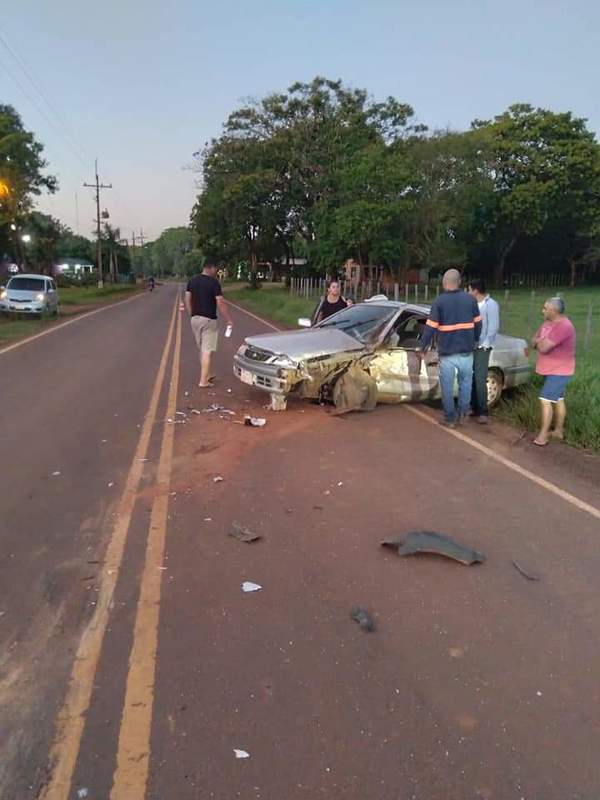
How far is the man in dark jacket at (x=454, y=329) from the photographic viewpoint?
7758mm

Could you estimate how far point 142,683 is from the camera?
9.89 ft

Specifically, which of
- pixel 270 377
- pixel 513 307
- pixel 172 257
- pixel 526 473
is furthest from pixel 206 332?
pixel 172 257

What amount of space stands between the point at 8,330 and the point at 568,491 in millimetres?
18599

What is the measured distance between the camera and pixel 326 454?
6793 mm

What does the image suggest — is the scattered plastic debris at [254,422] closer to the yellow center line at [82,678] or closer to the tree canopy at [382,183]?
the yellow center line at [82,678]

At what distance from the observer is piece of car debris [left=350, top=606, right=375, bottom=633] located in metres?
3.53

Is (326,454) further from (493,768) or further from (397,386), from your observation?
(493,768)

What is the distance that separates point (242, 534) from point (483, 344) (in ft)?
16.5

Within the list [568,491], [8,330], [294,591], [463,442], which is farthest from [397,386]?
[8,330]

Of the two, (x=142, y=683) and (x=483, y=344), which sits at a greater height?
(x=483, y=344)

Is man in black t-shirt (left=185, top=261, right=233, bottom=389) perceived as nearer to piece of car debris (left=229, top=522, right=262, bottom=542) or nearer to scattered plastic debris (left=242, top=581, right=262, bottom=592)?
piece of car debris (left=229, top=522, right=262, bottom=542)

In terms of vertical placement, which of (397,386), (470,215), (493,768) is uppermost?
(470,215)

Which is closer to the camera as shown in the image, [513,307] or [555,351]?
[555,351]

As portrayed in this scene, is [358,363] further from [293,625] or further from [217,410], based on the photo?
[293,625]
